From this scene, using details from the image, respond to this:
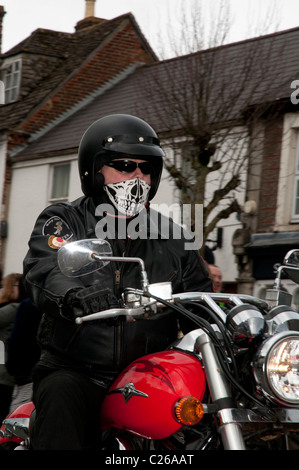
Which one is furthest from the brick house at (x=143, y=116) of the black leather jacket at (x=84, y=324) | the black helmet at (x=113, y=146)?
the black leather jacket at (x=84, y=324)

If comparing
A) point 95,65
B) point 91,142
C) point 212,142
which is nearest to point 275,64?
point 212,142

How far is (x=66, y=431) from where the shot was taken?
9.32 ft

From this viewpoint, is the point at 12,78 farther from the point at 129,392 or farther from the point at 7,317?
the point at 129,392

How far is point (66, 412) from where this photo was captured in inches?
113

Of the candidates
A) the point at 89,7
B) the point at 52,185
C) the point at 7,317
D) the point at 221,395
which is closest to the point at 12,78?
the point at 89,7

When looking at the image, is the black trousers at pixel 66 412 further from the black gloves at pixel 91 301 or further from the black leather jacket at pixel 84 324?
the black gloves at pixel 91 301

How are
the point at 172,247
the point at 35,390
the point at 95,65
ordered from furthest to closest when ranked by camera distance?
the point at 95,65 < the point at 172,247 < the point at 35,390

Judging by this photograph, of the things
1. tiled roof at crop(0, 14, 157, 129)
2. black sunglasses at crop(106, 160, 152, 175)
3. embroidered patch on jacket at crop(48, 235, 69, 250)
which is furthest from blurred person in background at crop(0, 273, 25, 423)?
tiled roof at crop(0, 14, 157, 129)

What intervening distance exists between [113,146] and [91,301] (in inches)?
39.0

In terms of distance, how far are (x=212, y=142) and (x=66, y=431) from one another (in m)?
12.9

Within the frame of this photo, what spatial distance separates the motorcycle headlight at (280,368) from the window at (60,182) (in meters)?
18.9
